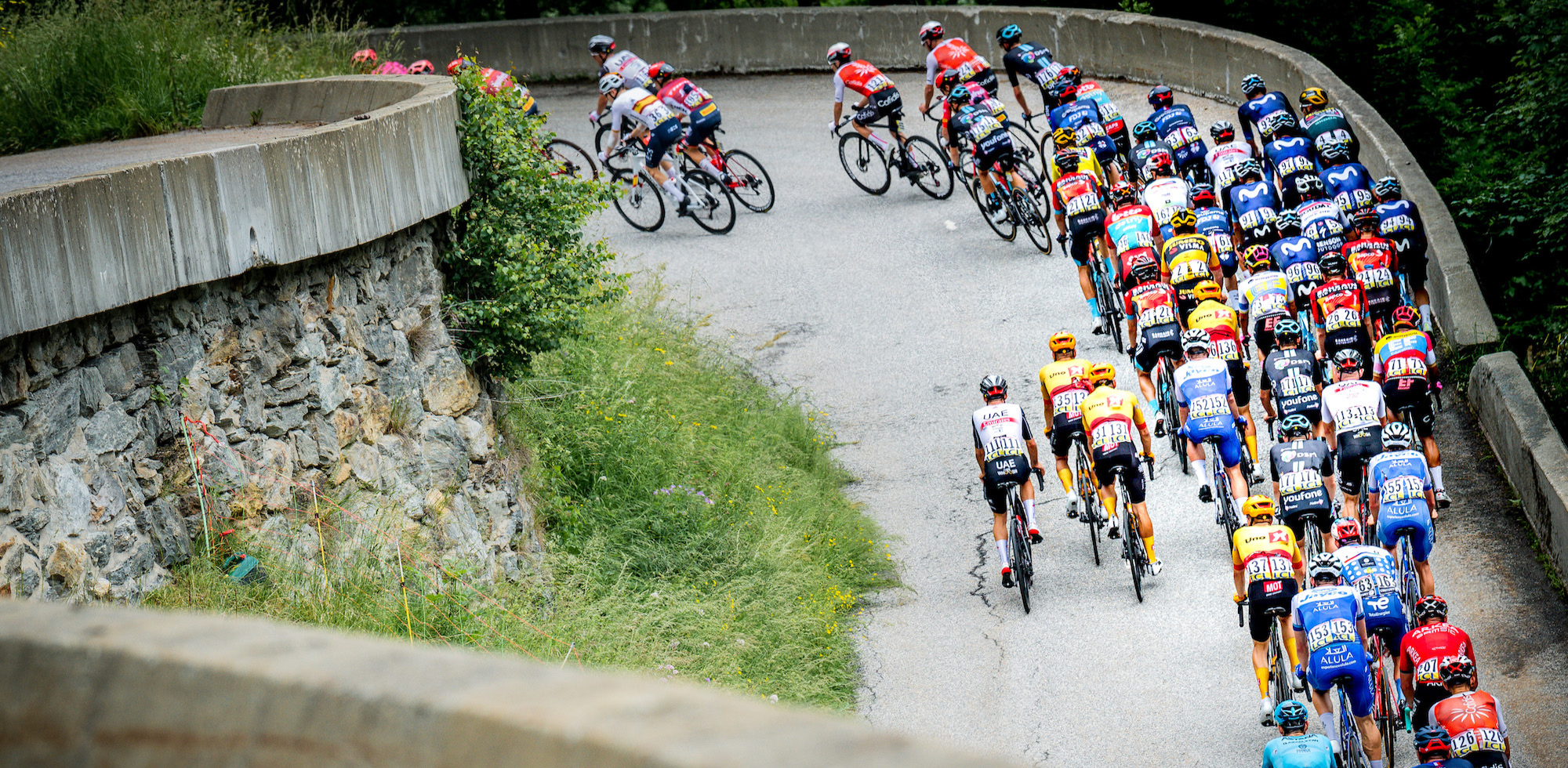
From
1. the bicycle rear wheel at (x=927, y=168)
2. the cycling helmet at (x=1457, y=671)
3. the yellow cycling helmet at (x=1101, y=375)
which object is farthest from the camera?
the bicycle rear wheel at (x=927, y=168)

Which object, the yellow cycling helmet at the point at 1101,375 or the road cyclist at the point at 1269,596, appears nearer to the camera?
the road cyclist at the point at 1269,596

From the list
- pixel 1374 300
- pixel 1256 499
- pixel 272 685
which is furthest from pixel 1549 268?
pixel 272 685

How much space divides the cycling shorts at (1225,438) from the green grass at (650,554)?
283 centimetres

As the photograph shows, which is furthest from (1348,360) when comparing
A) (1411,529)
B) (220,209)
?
(220,209)

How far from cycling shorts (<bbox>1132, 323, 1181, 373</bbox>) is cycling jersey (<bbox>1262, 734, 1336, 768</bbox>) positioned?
212 inches

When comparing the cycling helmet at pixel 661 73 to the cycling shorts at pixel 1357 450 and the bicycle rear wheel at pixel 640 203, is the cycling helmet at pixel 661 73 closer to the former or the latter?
the bicycle rear wheel at pixel 640 203

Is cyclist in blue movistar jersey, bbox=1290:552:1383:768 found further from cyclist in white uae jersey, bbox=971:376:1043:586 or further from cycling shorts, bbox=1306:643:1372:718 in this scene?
cyclist in white uae jersey, bbox=971:376:1043:586

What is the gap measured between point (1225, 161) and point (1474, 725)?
8.41 metres

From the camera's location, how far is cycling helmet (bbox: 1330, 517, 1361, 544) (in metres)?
9.63

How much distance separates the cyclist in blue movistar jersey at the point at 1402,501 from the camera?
31.8 ft

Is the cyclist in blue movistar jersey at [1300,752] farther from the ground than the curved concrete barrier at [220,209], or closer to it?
closer to it

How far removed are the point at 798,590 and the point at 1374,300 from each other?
230 inches

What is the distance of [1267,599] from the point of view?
9.34 metres

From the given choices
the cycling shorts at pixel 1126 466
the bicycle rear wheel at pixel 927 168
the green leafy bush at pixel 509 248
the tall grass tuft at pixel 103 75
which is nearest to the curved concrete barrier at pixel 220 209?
the green leafy bush at pixel 509 248
